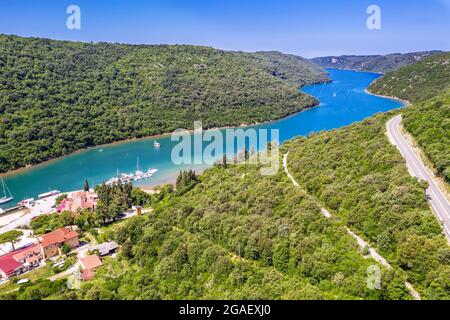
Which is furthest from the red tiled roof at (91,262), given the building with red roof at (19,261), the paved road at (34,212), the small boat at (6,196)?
the small boat at (6,196)

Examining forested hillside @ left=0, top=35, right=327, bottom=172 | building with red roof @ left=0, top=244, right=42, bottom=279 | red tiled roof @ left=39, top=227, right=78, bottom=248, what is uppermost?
forested hillside @ left=0, top=35, right=327, bottom=172

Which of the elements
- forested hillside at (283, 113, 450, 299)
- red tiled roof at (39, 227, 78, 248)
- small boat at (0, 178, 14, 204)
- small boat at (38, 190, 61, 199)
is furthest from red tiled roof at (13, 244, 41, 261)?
forested hillside at (283, 113, 450, 299)

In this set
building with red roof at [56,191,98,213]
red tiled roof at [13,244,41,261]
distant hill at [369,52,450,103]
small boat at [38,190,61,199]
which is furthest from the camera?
distant hill at [369,52,450,103]

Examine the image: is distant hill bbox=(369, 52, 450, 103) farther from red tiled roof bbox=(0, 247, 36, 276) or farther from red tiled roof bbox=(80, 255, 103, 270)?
red tiled roof bbox=(0, 247, 36, 276)

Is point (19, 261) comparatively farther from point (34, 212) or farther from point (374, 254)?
point (374, 254)

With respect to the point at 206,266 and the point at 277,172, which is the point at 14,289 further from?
the point at 277,172

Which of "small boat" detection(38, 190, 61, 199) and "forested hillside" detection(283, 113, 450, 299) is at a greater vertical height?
"forested hillside" detection(283, 113, 450, 299)

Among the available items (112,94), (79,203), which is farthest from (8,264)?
(112,94)
